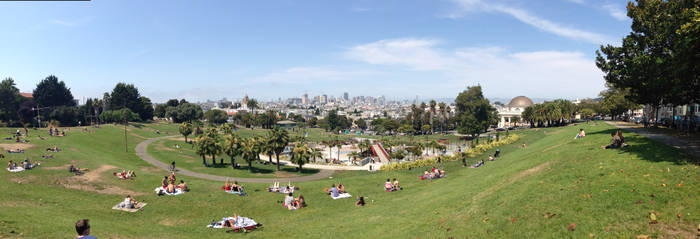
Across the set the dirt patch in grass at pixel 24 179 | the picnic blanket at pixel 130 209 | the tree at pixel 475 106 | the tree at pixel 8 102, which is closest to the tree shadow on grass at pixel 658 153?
the picnic blanket at pixel 130 209

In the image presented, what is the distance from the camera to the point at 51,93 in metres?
112

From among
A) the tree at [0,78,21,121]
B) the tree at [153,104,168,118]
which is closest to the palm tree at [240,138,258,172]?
the tree at [0,78,21,121]

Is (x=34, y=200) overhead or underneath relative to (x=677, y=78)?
underneath

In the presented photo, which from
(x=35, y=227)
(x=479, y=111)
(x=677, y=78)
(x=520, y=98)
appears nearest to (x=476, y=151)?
(x=677, y=78)

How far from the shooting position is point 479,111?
125312 millimetres

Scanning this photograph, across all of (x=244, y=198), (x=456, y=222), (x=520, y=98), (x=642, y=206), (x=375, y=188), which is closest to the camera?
(x=642, y=206)

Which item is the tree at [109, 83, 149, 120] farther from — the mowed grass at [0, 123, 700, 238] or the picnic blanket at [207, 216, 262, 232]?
the picnic blanket at [207, 216, 262, 232]

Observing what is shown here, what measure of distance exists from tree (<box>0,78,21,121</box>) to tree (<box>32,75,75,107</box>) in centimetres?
899

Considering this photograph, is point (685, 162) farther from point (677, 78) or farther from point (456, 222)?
point (456, 222)

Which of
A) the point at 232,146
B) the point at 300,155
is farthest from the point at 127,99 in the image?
the point at 300,155

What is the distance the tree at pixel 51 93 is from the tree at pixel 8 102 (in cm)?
899

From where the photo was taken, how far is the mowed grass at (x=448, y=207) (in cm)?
1175

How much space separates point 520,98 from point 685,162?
18656 centimetres

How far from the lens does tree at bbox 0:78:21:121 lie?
95.3m
